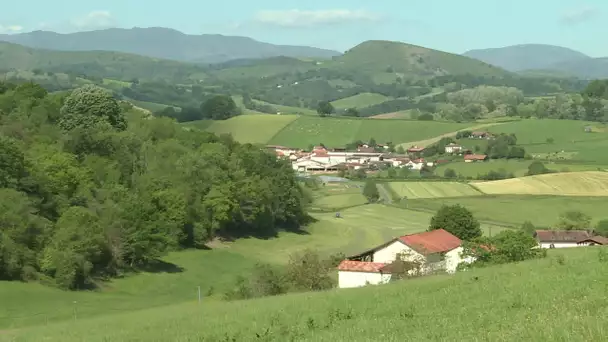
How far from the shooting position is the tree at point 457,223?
205ft

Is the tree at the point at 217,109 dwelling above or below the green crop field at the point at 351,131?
above

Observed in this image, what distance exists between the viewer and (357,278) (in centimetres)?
4678

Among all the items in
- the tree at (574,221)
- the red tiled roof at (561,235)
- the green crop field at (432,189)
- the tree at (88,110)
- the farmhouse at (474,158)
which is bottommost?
the farmhouse at (474,158)


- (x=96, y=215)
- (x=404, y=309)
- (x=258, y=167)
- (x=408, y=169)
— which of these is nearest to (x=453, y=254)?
(x=96, y=215)

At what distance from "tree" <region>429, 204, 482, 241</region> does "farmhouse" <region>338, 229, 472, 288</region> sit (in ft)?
12.7

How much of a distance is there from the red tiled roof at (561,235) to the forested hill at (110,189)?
23.9 meters

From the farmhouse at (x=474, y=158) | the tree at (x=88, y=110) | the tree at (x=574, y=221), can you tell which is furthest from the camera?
the farmhouse at (x=474, y=158)

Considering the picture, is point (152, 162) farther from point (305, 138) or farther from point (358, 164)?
point (305, 138)

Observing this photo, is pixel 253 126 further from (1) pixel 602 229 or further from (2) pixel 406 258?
(2) pixel 406 258

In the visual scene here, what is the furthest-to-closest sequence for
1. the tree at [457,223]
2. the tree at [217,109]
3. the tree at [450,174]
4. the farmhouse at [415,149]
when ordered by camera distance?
the tree at [217,109] → the farmhouse at [415,149] → the tree at [450,174] → the tree at [457,223]

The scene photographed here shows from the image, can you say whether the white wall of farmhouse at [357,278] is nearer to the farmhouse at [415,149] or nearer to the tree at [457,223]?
the tree at [457,223]

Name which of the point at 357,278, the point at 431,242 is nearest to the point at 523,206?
the point at 431,242

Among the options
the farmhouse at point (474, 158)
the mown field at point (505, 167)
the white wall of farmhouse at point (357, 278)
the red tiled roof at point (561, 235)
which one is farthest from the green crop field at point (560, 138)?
the white wall of farmhouse at point (357, 278)

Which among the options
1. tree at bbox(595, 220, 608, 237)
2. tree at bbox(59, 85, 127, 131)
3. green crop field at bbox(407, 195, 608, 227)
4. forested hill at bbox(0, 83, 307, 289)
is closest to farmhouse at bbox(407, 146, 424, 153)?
green crop field at bbox(407, 195, 608, 227)
